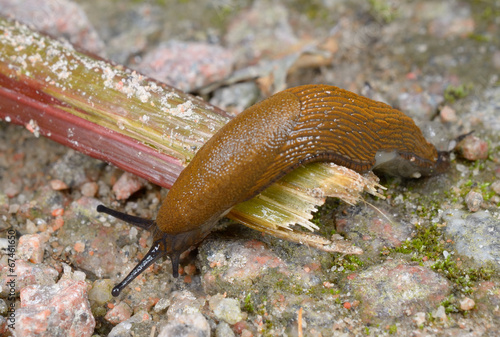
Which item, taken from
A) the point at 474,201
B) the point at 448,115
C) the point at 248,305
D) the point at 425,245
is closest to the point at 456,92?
the point at 448,115

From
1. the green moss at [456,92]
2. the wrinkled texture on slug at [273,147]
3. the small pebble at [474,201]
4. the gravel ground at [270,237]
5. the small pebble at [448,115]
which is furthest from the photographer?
the green moss at [456,92]

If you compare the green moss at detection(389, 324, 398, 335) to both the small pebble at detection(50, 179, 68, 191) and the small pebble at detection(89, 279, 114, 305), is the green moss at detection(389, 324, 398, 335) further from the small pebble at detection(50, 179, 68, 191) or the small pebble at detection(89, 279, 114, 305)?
the small pebble at detection(50, 179, 68, 191)

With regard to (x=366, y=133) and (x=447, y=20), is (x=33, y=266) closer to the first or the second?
(x=366, y=133)

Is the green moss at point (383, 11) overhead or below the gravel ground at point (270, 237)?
overhead

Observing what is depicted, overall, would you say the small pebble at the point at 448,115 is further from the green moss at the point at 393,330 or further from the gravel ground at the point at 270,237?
Result: the green moss at the point at 393,330

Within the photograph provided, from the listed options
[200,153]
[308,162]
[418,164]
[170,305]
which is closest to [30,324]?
[170,305]

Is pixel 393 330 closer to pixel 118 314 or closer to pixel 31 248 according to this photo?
pixel 118 314

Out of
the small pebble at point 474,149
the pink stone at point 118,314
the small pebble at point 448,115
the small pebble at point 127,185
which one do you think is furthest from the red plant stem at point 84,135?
the small pebble at point 448,115
